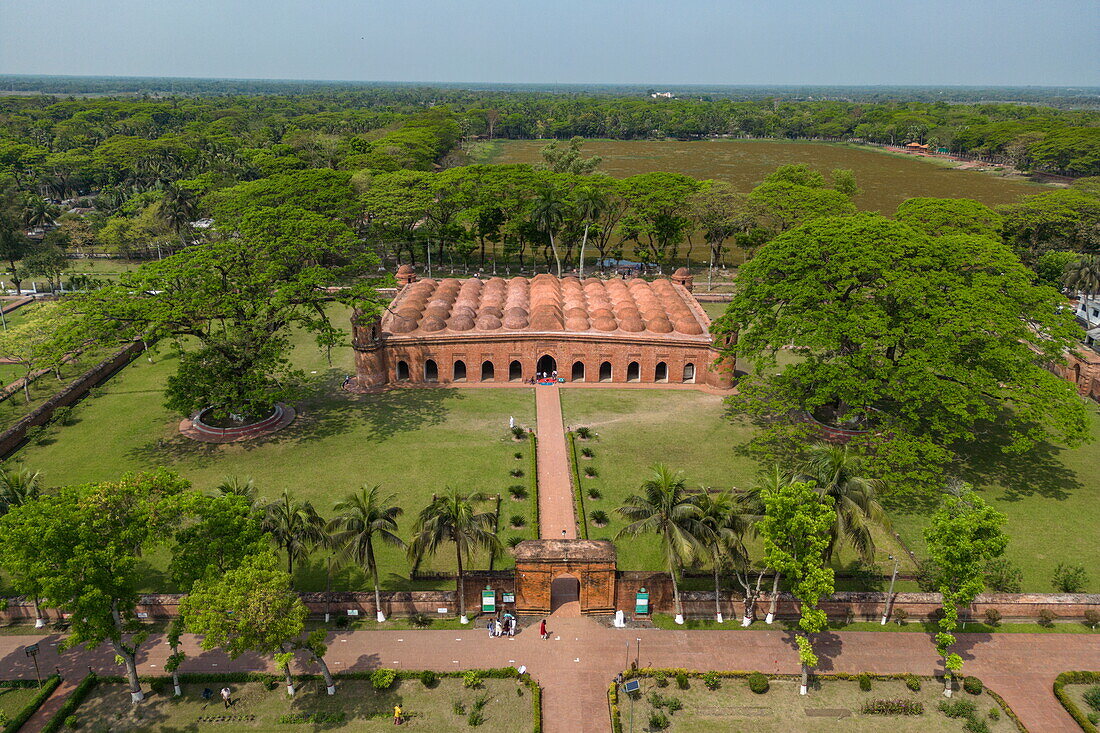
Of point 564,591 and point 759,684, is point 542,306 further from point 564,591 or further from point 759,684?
point 759,684

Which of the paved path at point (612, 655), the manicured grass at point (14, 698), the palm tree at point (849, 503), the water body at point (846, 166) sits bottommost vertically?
the paved path at point (612, 655)

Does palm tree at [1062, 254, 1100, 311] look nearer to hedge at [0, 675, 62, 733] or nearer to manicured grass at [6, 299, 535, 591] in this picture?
manicured grass at [6, 299, 535, 591]

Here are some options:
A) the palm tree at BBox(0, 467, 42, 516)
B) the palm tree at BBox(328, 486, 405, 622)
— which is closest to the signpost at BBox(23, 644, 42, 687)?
the palm tree at BBox(0, 467, 42, 516)

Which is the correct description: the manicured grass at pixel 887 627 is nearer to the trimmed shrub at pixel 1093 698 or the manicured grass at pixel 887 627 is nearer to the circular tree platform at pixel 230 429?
the trimmed shrub at pixel 1093 698

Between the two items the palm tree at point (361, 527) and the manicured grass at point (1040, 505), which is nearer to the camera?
the palm tree at point (361, 527)

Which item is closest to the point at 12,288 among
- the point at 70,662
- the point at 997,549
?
the point at 70,662

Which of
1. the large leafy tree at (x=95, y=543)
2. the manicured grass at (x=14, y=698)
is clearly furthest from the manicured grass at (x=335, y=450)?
the large leafy tree at (x=95, y=543)
